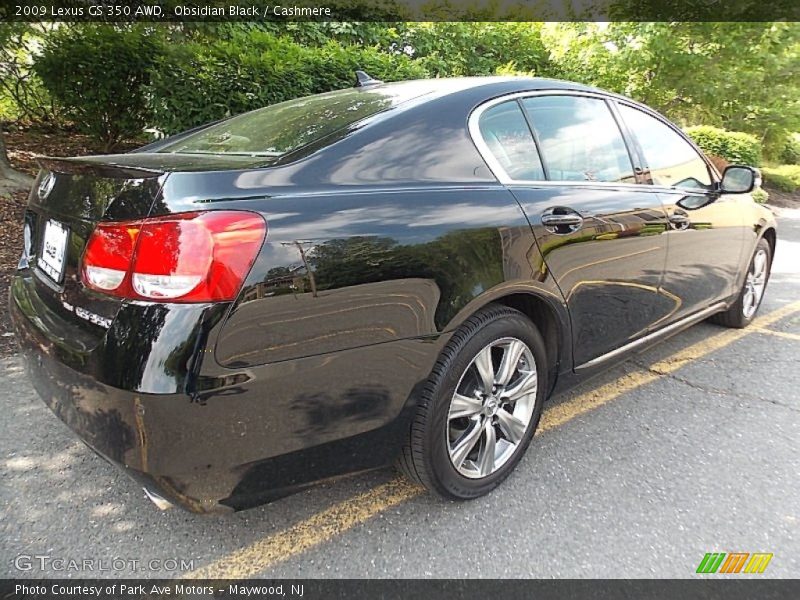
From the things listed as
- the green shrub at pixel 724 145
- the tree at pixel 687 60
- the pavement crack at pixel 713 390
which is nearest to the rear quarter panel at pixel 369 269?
the pavement crack at pixel 713 390

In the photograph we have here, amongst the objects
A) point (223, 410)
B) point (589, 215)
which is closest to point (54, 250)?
point (223, 410)

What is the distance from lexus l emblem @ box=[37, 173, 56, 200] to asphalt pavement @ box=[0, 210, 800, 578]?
1174 mm

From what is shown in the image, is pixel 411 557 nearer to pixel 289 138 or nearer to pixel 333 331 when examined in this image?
pixel 333 331

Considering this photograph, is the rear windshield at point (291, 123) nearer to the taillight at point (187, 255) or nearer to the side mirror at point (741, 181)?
the taillight at point (187, 255)

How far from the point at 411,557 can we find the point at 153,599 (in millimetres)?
862

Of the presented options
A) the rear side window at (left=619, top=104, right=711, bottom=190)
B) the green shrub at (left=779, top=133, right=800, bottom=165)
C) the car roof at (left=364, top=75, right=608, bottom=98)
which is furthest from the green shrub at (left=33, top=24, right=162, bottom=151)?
the green shrub at (left=779, top=133, right=800, bottom=165)

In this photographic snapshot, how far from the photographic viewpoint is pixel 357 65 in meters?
6.72

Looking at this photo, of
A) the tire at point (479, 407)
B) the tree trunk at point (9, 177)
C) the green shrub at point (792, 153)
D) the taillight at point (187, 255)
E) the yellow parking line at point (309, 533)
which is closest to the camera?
the taillight at point (187, 255)

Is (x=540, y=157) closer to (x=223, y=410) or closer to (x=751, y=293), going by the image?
(x=223, y=410)

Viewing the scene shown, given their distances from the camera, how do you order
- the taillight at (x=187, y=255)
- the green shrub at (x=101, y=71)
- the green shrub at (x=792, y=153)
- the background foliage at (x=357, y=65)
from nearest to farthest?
the taillight at (x=187, y=255)
the background foliage at (x=357, y=65)
the green shrub at (x=101, y=71)
the green shrub at (x=792, y=153)

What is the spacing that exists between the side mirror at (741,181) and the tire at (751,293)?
79 centimetres

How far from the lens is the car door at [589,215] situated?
237 cm

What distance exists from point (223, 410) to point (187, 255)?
44 cm

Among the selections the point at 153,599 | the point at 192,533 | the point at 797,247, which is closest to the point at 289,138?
the point at 192,533
